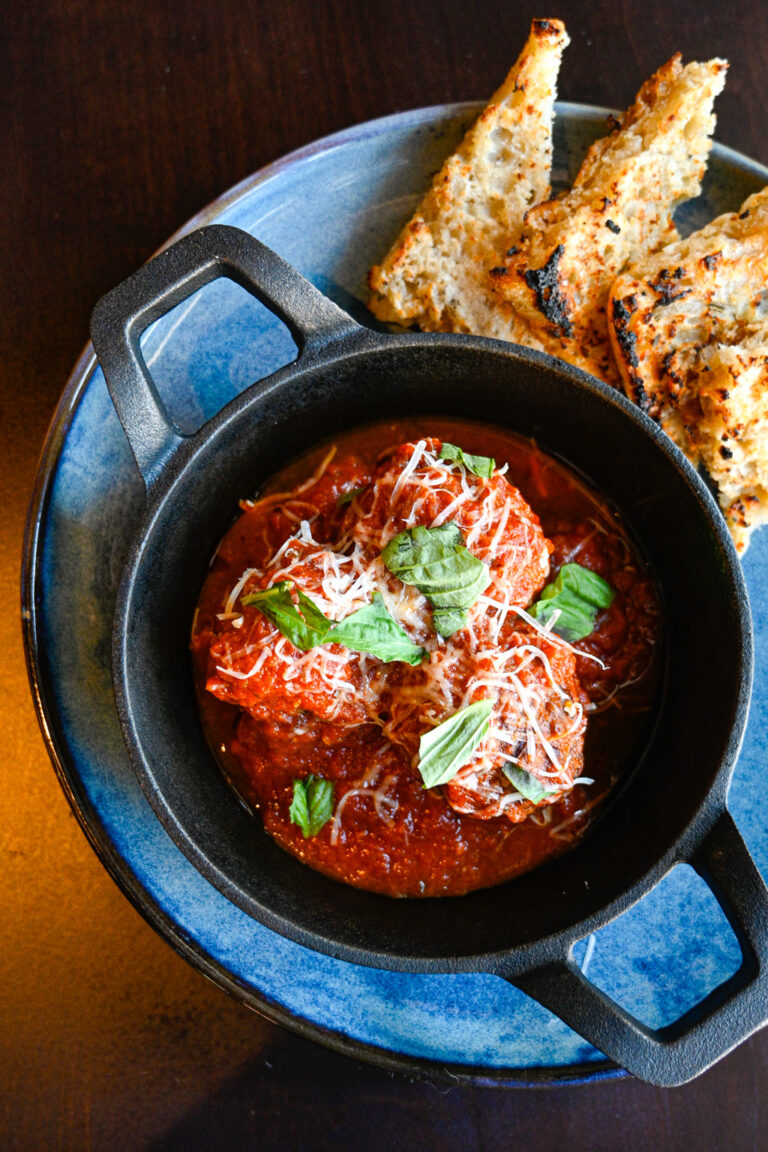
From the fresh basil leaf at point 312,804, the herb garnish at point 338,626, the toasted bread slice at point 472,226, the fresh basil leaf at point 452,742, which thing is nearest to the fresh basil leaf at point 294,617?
the herb garnish at point 338,626

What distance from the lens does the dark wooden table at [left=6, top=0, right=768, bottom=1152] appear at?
264 cm

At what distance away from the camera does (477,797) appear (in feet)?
6.39

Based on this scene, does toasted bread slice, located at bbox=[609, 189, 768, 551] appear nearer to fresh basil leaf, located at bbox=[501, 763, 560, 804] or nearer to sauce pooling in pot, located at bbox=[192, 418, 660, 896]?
sauce pooling in pot, located at bbox=[192, 418, 660, 896]

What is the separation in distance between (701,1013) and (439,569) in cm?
108

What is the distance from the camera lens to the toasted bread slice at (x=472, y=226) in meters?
2.36

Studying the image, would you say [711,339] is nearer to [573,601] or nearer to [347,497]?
[573,601]

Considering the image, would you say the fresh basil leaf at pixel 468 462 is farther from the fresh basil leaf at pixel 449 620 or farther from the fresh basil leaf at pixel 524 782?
the fresh basil leaf at pixel 524 782

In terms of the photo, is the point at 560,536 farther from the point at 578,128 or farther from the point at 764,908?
the point at 578,128

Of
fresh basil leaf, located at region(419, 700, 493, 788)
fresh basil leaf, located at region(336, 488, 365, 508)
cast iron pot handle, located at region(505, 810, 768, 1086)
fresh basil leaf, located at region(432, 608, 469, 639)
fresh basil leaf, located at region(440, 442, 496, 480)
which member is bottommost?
cast iron pot handle, located at region(505, 810, 768, 1086)

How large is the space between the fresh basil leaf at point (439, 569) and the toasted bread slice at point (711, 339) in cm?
74

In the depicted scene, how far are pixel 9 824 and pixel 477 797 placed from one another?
1.58m

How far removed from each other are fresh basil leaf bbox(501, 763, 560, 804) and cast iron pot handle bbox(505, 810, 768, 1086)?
0.33 meters

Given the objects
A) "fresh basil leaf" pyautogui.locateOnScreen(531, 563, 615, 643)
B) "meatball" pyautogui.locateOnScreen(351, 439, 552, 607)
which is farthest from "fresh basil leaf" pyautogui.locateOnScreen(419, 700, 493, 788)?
"fresh basil leaf" pyautogui.locateOnScreen(531, 563, 615, 643)

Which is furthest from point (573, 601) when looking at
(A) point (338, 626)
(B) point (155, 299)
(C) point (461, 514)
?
(B) point (155, 299)
